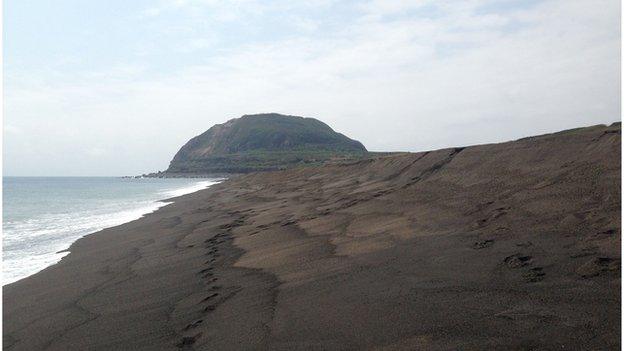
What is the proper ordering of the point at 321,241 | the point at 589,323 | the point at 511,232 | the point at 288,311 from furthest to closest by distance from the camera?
1. the point at 321,241
2. the point at 511,232
3. the point at 288,311
4. the point at 589,323

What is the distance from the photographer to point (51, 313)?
7.84 m

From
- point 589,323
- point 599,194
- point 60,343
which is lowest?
point 60,343

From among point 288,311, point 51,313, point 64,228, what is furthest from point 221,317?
point 64,228

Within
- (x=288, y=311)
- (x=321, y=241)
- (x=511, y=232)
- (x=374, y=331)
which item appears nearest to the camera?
(x=374, y=331)

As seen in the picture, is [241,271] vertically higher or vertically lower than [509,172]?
lower

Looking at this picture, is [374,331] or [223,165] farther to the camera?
[223,165]

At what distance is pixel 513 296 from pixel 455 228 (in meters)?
3.68

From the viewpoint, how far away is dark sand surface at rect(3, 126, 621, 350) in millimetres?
4852

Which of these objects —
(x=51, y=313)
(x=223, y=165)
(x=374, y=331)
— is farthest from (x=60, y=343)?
(x=223, y=165)

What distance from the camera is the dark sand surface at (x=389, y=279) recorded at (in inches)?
191

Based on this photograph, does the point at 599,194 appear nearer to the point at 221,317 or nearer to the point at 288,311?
the point at 288,311

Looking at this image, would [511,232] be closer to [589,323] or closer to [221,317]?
[589,323]

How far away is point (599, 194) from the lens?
8.48 metres

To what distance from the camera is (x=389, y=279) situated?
6.60 metres
